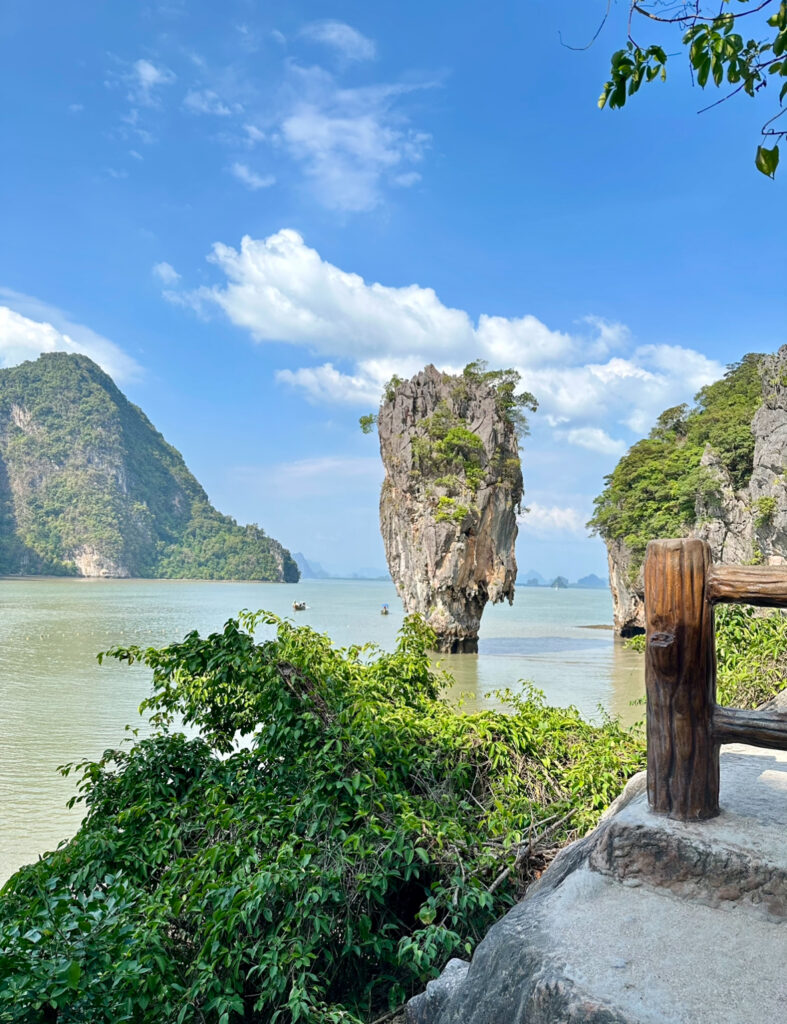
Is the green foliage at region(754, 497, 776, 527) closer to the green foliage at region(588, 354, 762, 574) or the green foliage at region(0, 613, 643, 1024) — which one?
the green foliage at region(588, 354, 762, 574)

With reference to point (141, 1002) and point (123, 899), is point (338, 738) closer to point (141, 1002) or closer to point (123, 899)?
point (123, 899)

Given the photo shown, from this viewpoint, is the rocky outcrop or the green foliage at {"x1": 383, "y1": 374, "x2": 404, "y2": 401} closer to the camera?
the rocky outcrop

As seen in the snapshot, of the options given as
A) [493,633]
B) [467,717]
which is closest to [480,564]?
[493,633]

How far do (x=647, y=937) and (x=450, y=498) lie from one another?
22.2m

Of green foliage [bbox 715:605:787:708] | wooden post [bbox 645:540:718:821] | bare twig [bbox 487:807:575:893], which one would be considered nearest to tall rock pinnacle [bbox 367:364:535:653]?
green foliage [bbox 715:605:787:708]

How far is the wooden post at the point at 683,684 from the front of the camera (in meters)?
2.28

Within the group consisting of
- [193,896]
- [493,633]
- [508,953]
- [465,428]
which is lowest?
[493,633]

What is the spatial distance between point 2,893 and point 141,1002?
1172 mm

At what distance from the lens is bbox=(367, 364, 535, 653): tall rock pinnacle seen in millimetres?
23609

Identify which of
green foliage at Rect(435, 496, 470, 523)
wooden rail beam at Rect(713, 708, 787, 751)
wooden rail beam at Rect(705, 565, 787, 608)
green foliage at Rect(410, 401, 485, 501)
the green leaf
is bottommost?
wooden rail beam at Rect(713, 708, 787, 751)

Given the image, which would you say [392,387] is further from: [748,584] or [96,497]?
[96,497]

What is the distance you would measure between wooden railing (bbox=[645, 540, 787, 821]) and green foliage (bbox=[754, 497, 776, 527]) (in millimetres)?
22106

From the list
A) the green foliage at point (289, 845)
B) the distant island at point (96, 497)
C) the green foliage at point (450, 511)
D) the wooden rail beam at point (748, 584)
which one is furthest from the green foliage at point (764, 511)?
the distant island at point (96, 497)

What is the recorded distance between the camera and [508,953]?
6.39 feet
